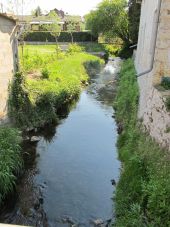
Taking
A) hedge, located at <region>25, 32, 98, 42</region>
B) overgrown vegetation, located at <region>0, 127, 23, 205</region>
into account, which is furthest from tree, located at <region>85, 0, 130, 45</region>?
overgrown vegetation, located at <region>0, 127, 23, 205</region>

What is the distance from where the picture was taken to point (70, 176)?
11766 millimetres

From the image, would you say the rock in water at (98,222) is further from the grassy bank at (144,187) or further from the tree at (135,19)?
the tree at (135,19)

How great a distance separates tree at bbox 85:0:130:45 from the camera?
4405 centimetres

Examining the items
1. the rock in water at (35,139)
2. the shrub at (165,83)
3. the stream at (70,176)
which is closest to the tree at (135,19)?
the stream at (70,176)

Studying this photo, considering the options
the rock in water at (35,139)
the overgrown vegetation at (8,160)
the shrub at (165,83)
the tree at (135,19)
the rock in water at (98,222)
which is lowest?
the rock in water at (98,222)

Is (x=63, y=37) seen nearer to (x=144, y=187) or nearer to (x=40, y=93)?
(x=40, y=93)

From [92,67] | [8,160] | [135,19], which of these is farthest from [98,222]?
[135,19]

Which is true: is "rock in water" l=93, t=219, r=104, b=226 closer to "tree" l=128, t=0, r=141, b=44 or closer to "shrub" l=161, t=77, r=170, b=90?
"shrub" l=161, t=77, r=170, b=90

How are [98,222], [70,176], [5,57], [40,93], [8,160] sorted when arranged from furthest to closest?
[40,93] → [5,57] → [70,176] → [8,160] → [98,222]

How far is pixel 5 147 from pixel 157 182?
5523mm

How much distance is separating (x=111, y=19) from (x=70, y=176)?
37.8 meters

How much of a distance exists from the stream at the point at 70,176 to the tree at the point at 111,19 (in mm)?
27466

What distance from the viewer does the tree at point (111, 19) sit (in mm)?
44050

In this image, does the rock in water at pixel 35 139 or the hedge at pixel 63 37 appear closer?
the rock in water at pixel 35 139
